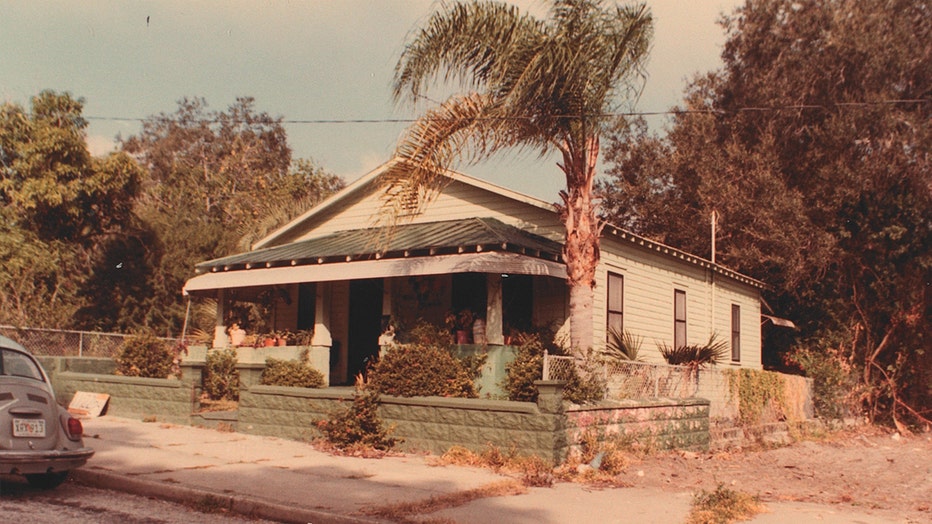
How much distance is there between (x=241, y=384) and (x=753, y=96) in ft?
73.2

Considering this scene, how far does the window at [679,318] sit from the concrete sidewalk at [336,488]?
10362 millimetres

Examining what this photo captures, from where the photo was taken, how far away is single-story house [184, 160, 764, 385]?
49.7 feet

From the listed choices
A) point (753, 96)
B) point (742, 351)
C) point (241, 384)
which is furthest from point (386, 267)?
point (753, 96)

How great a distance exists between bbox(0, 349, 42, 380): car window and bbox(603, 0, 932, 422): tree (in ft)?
60.6

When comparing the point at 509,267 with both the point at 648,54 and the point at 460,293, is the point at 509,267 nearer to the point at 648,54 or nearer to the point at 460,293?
the point at 460,293

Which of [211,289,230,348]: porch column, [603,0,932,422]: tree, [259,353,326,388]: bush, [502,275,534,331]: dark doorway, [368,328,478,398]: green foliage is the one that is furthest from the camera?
[603,0,932,422]: tree

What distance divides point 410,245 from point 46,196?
1653 cm

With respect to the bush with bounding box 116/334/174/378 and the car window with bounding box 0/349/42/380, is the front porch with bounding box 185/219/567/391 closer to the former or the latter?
the bush with bounding box 116/334/174/378

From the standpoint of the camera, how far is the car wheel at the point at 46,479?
8609 mm

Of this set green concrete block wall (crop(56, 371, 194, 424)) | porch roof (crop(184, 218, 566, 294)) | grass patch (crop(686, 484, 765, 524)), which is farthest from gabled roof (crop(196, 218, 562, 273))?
grass patch (crop(686, 484, 765, 524))

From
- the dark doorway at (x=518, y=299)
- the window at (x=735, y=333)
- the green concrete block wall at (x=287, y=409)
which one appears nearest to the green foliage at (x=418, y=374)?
the green concrete block wall at (x=287, y=409)

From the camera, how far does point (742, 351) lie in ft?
78.2

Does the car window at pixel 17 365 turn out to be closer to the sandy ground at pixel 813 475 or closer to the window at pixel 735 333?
the sandy ground at pixel 813 475

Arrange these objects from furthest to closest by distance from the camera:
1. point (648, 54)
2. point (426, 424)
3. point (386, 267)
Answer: point (386, 267)
point (648, 54)
point (426, 424)
